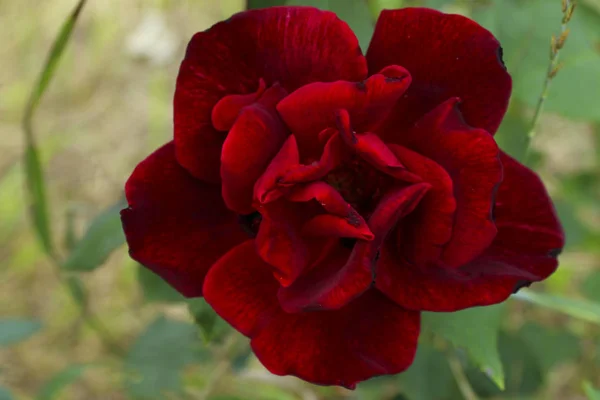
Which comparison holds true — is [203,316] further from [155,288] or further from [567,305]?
[567,305]

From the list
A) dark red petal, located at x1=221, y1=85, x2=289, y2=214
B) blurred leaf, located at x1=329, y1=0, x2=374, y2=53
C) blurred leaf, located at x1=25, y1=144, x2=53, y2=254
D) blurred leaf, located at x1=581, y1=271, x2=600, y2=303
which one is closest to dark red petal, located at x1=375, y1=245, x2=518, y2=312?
dark red petal, located at x1=221, y1=85, x2=289, y2=214

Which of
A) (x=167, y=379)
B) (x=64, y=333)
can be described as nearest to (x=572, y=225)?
(x=167, y=379)

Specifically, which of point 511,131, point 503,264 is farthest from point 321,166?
point 511,131

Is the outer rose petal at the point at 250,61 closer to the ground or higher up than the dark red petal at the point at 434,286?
higher up

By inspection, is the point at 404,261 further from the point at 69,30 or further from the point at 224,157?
the point at 69,30

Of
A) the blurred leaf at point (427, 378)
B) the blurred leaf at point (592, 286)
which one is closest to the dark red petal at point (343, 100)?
the blurred leaf at point (427, 378)

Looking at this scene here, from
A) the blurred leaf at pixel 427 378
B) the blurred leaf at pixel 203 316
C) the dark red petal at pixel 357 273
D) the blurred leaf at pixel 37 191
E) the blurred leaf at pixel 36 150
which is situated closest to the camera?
the dark red petal at pixel 357 273

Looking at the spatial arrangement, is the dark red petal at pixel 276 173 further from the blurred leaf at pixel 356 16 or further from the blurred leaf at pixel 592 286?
the blurred leaf at pixel 592 286
